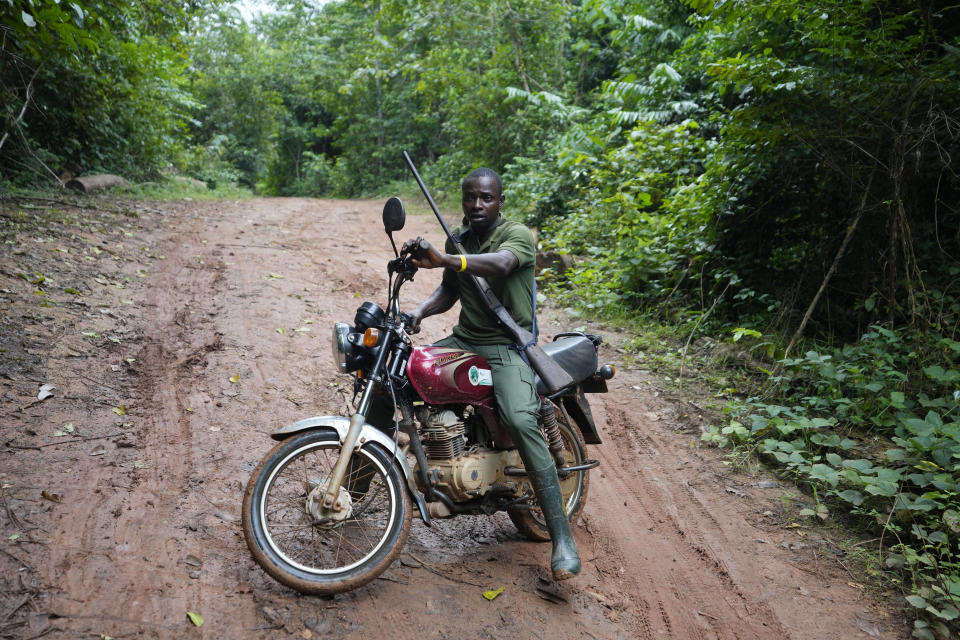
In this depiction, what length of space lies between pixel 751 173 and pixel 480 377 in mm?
4755

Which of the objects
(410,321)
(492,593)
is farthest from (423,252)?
(492,593)

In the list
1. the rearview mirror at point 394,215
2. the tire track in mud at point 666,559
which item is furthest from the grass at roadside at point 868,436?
the rearview mirror at point 394,215

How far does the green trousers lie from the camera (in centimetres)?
321

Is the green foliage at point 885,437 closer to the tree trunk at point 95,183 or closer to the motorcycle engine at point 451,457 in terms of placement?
the motorcycle engine at point 451,457

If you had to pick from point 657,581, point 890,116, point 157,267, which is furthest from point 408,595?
point 157,267

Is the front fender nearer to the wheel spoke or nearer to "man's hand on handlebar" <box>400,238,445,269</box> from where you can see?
the wheel spoke

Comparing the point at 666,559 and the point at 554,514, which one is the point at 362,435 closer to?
the point at 554,514

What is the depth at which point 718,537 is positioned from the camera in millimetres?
3854

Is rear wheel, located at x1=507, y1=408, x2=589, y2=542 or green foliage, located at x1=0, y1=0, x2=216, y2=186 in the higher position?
green foliage, located at x1=0, y1=0, x2=216, y2=186

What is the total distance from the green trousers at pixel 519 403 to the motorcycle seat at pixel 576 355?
1.07 feet

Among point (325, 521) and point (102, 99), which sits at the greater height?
point (102, 99)

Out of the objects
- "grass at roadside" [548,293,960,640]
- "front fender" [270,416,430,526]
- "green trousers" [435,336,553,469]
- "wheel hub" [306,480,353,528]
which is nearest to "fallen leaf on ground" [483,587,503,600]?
"front fender" [270,416,430,526]

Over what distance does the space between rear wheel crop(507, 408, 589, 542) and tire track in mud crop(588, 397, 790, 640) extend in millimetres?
301

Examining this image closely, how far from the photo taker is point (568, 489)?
3.85 m
